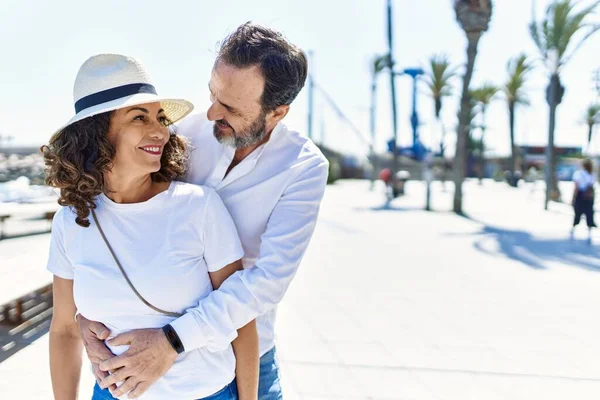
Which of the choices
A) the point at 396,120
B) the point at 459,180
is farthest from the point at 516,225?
the point at 396,120

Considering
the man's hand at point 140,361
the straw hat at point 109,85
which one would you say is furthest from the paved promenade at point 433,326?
the straw hat at point 109,85

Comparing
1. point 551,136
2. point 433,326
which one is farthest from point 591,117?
point 433,326

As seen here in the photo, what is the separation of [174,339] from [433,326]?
4443 millimetres

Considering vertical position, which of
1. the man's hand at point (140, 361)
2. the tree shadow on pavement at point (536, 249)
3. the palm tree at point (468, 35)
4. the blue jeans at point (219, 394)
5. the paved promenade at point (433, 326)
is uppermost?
the palm tree at point (468, 35)

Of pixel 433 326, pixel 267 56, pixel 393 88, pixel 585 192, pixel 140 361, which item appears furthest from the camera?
pixel 393 88

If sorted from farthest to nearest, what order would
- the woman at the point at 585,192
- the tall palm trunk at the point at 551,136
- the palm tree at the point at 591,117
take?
the palm tree at the point at 591,117 → the tall palm trunk at the point at 551,136 → the woman at the point at 585,192

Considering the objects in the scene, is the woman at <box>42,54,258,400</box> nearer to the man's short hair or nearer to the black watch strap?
the black watch strap

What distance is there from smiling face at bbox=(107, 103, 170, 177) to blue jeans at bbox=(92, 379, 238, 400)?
59 centimetres

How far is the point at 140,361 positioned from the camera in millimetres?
1436

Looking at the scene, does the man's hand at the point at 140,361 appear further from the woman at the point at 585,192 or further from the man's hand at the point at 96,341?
the woman at the point at 585,192

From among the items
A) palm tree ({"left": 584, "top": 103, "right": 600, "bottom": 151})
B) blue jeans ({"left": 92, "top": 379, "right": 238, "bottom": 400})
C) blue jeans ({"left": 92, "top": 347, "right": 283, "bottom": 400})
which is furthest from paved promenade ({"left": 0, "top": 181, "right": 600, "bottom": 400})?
palm tree ({"left": 584, "top": 103, "right": 600, "bottom": 151})

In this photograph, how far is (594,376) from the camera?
4.31 metres

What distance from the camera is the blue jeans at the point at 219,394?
1.56 metres

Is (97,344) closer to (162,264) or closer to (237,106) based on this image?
(162,264)
